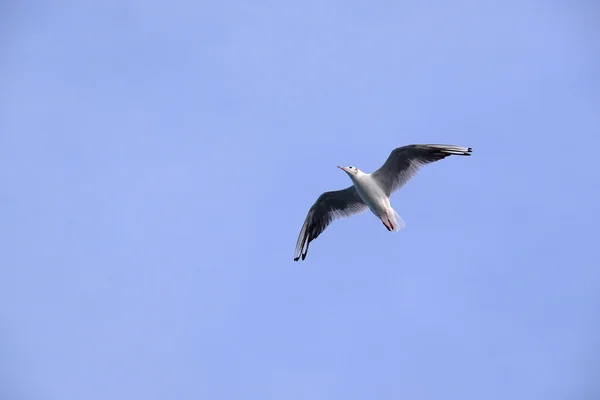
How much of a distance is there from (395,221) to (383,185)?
0.87m

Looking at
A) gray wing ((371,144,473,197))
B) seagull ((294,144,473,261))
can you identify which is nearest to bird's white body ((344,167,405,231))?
seagull ((294,144,473,261))

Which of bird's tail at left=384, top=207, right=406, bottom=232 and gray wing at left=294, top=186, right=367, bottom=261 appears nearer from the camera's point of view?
bird's tail at left=384, top=207, right=406, bottom=232

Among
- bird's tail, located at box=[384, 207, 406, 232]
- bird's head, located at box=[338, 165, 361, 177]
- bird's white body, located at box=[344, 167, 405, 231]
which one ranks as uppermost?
bird's head, located at box=[338, 165, 361, 177]

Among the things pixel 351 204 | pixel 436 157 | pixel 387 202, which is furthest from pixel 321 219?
pixel 436 157

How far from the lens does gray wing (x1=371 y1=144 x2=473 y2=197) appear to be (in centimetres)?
1763

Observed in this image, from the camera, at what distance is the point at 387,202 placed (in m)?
18.5

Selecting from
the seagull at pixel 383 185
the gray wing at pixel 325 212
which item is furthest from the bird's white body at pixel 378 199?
the gray wing at pixel 325 212

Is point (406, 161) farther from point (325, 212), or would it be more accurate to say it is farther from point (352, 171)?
point (325, 212)

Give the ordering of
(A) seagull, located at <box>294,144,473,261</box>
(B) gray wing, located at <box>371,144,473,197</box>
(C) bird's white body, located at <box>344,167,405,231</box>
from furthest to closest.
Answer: (C) bird's white body, located at <box>344,167,405,231</box>, (A) seagull, located at <box>294,144,473,261</box>, (B) gray wing, located at <box>371,144,473,197</box>

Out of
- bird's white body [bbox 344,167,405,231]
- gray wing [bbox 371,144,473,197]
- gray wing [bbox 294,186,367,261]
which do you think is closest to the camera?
gray wing [bbox 371,144,473,197]

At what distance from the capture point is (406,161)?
1819 centimetres

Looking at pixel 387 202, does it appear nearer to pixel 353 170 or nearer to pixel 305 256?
pixel 353 170

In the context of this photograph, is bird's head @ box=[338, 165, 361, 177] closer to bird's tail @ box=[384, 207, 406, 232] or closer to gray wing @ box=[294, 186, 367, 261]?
gray wing @ box=[294, 186, 367, 261]

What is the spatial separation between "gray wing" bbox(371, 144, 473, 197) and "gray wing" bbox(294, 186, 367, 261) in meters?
1.35
